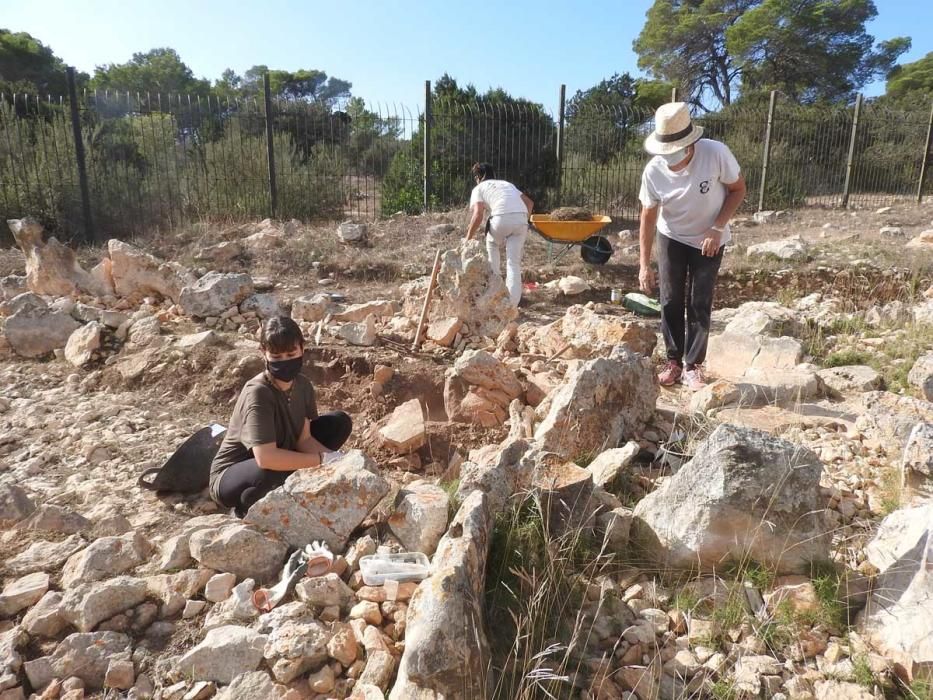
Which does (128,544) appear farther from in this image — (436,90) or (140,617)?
(436,90)

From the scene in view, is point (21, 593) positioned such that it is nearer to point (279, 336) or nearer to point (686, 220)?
point (279, 336)

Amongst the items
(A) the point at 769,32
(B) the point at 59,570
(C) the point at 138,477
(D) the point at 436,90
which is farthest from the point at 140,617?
(A) the point at 769,32

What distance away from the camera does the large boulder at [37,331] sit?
17.8 ft

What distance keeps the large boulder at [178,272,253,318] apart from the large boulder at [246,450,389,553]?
12.1ft

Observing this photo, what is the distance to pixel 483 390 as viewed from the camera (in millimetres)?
4328

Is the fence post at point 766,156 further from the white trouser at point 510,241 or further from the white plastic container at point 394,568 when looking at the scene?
the white plastic container at point 394,568

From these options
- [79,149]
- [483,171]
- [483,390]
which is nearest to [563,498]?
[483,390]

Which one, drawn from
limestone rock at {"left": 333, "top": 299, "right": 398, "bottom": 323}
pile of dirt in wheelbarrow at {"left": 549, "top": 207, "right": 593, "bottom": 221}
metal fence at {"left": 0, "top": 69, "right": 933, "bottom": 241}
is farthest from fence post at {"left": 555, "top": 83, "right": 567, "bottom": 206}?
limestone rock at {"left": 333, "top": 299, "right": 398, "bottom": 323}

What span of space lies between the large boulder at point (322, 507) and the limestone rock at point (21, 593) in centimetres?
72

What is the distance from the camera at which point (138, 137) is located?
11.0 meters

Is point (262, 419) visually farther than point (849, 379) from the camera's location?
No

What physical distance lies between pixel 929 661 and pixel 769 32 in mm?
30213

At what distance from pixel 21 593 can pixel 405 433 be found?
2058 millimetres

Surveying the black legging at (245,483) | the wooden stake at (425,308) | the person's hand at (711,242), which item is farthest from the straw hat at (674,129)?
the black legging at (245,483)
